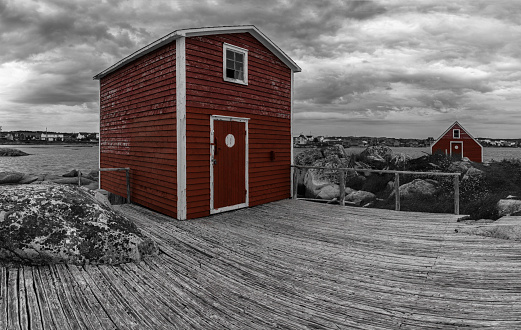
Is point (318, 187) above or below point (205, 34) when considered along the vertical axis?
below

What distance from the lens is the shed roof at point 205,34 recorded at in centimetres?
701

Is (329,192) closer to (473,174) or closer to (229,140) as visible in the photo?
(229,140)

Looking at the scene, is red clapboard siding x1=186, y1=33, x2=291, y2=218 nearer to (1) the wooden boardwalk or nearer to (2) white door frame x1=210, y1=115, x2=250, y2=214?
(2) white door frame x1=210, y1=115, x2=250, y2=214

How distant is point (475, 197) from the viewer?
10.0m

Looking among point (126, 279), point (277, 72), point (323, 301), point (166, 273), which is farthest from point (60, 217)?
point (277, 72)

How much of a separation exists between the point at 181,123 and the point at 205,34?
220 centimetres

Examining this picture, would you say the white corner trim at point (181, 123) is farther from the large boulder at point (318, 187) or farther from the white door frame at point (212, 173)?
the large boulder at point (318, 187)

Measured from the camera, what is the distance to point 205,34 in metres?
7.34

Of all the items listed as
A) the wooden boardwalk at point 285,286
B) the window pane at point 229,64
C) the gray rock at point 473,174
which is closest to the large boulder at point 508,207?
the wooden boardwalk at point 285,286

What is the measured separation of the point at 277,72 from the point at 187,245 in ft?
20.5

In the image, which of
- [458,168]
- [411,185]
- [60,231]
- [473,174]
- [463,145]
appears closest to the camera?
[60,231]

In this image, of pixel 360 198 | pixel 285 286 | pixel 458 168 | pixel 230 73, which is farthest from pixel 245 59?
pixel 458 168

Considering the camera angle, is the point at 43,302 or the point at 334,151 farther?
the point at 334,151

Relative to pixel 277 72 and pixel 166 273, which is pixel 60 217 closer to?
pixel 166 273
